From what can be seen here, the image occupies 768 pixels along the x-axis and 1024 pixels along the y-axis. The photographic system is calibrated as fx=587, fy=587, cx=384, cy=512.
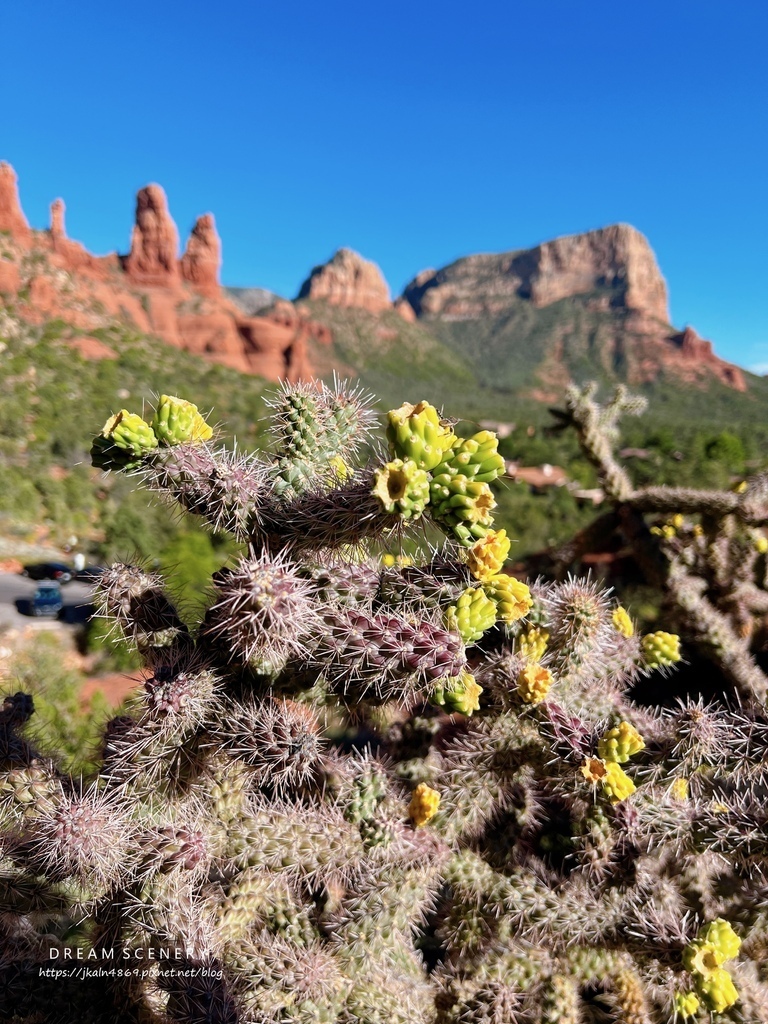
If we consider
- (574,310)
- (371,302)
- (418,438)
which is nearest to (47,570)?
(418,438)

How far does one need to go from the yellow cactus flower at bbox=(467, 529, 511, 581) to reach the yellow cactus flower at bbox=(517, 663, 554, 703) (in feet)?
1.92

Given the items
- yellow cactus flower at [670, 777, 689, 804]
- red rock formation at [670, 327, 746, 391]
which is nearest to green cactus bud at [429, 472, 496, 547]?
yellow cactus flower at [670, 777, 689, 804]

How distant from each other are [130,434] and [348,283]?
349ft

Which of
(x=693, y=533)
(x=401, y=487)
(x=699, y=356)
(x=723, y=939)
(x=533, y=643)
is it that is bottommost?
(x=723, y=939)

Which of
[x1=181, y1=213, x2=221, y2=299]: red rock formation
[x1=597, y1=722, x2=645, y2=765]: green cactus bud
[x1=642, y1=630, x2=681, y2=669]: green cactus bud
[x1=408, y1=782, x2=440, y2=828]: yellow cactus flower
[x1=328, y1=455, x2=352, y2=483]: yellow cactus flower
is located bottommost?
[x1=408, y1=782, x2=440, y2=828]: yellow cactus flower

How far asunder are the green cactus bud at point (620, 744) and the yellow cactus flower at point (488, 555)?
843mm

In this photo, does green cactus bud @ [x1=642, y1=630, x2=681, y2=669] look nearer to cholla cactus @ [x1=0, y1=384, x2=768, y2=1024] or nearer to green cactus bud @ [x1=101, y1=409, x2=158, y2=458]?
cholla cactus @ [x1=0, y1=384, x2=768, y2=1024]

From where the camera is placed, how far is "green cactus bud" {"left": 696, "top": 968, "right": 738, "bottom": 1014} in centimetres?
188

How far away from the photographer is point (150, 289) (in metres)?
54.1

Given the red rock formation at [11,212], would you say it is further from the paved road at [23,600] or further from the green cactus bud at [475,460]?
the green cactus bud at [475,460]

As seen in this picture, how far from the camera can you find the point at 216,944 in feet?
6.69

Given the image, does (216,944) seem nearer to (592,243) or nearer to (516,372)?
(516,372)

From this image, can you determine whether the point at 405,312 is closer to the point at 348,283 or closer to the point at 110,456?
the point at 348,283

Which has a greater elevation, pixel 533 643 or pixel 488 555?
pixel 488 555
